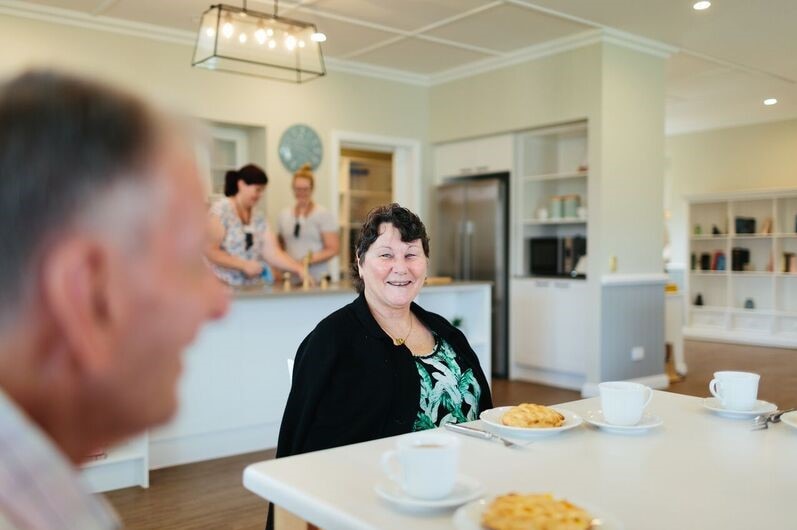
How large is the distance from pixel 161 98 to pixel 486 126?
20.3ft

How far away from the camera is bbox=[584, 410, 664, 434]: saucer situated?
155 cm

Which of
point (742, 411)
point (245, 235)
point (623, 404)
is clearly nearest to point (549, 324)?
point (245, 235)

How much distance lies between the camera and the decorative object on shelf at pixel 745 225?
9148 mm

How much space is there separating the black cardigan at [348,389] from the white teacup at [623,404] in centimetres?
49

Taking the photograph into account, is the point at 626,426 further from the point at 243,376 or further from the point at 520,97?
the point at 520,97

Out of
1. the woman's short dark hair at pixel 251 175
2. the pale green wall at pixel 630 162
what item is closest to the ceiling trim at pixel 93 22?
the woman's short dark hair at pixel 251 175

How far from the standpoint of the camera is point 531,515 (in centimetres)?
98

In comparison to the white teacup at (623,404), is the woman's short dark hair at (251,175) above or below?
above

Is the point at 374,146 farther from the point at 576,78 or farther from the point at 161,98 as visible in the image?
the point at 161,98

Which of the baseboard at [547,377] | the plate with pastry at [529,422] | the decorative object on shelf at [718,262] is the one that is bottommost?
the baseboard at [547,377]

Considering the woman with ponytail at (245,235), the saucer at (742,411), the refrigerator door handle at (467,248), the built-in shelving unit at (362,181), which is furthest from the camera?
the built-in shelving unit at (362,181)

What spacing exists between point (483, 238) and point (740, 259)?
442cm

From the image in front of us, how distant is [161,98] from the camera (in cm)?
49

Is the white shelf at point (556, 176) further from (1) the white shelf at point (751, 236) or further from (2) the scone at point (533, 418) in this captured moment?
(2) the scone at point (533, 418)
